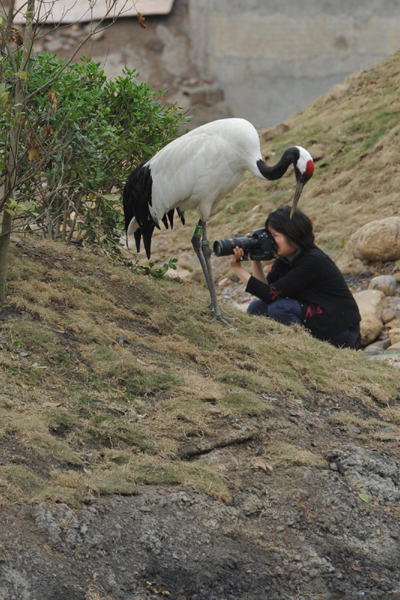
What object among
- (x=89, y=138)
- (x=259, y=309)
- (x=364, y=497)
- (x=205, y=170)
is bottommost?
(x=364, y=497)

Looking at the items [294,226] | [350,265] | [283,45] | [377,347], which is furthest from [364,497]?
[283,45]

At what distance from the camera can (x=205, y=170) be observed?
274 inches

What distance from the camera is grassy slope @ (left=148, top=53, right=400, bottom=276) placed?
11172mm

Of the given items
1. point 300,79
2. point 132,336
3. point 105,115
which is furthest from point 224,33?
point 132,336

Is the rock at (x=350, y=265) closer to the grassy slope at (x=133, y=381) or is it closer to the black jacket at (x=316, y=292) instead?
the grassy slope at (x=133, y=381)

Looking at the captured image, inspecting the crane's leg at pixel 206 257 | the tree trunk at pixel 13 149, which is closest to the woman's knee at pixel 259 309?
the crane's leg at pixel 206 257

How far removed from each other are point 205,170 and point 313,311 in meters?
1.45

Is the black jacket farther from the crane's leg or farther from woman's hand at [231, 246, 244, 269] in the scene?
the crane's leg

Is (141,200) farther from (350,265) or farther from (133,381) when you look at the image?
(350,265)

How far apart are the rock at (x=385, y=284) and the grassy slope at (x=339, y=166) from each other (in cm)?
116

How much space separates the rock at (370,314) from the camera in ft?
28.2

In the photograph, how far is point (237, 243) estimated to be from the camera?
7.35m

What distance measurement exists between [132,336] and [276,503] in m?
1.95

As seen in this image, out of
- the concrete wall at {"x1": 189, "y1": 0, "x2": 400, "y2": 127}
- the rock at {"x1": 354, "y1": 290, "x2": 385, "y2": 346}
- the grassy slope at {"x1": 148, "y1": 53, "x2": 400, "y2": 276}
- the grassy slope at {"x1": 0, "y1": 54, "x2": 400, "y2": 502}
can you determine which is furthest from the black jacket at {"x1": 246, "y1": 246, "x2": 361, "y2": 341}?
the concrete wall at {"x1": 189, "y1": 0, "x2": 400, "y2": 127}
